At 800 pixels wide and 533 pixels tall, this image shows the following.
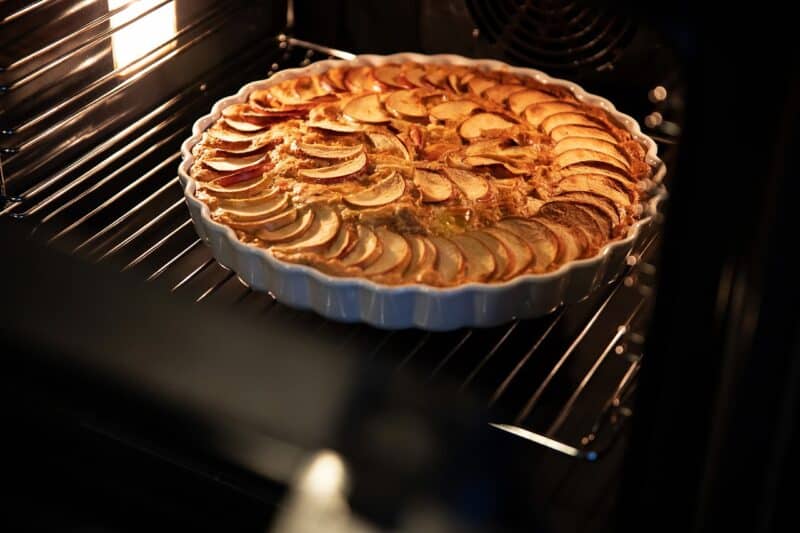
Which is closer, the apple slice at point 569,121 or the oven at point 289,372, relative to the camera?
the oven at point 289,372

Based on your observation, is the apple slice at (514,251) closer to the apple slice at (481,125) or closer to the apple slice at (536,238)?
the apple slice at (536,238)

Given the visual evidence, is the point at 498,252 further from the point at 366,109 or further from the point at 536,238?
the point at 366,109

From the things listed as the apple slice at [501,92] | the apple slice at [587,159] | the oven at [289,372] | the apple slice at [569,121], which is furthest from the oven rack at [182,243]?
the apple slice at [501,92]

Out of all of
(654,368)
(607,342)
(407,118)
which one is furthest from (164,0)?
(654,368)

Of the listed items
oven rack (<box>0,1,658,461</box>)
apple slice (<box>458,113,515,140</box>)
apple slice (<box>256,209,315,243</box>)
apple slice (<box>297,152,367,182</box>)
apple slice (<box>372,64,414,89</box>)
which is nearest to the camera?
oven rack (<box>0,1,658,461</box>)

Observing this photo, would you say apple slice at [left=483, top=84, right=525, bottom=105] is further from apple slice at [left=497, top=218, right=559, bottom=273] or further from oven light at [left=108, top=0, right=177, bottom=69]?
oven light at [left=108, top=0, right=177, bottom=69]

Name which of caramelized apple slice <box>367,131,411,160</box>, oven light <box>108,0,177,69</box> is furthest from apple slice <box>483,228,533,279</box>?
oven light <box>108,0,177,69</box>
